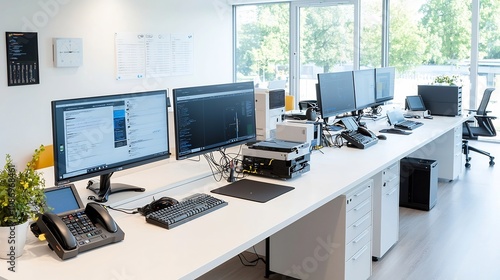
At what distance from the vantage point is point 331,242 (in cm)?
295

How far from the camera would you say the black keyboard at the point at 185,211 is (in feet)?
7.01

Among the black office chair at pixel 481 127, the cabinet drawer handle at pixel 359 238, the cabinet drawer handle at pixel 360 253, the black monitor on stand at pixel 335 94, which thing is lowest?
the cabinet drawer handle at pixel 360 253

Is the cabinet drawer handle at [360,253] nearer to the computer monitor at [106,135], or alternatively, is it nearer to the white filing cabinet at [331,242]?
the white filing cabinet at [331,242]

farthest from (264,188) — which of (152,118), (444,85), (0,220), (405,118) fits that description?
(444,85)

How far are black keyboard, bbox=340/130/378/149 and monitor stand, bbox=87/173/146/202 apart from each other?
1771mm

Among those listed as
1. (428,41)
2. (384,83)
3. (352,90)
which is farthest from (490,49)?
(352,90)

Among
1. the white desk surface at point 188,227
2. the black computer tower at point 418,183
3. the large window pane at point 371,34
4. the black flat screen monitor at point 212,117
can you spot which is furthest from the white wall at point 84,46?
the black computer tower at point 418,183

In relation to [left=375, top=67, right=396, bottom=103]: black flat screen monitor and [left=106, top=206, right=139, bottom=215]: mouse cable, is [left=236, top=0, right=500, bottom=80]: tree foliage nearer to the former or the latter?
[left=375, top=67, right=396, bottom=103]: black flat screen monitor

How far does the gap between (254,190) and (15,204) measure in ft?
4.03

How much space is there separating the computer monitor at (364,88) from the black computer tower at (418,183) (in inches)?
26.1

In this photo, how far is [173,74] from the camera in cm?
751

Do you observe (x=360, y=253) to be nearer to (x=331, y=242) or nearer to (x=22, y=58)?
(x=331, y=242)

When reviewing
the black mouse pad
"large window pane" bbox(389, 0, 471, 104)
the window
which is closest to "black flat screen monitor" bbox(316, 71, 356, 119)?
the black mouse pad

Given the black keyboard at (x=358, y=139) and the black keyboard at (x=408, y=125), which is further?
the black keyboard at (x=408, y=125)
